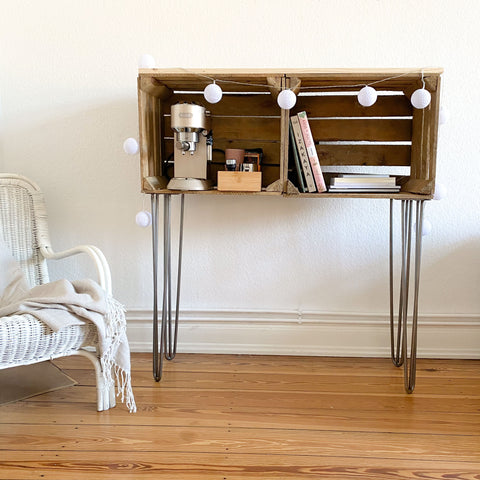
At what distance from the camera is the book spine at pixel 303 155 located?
1863mm

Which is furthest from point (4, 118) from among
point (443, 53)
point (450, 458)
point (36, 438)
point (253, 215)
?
point (450, 458)

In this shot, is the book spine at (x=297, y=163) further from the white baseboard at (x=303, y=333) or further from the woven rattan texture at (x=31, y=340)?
the woven rattan texture at (x=31, y=340)

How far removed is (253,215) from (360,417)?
→ 957 mm

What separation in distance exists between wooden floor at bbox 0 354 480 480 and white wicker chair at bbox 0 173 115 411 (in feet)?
0.68

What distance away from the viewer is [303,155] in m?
1.87

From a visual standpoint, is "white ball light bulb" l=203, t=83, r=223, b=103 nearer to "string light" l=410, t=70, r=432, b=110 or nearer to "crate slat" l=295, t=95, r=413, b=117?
"crate slat" l=295, t=95, r=413, b=117

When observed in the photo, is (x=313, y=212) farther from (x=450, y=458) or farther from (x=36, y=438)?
(x=36, y=438)

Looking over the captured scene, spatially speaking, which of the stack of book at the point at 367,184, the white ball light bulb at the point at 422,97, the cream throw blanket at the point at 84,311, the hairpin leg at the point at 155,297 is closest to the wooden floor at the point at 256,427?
the hairpin leg at the point at 155,297

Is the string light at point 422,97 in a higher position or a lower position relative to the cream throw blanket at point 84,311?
higher

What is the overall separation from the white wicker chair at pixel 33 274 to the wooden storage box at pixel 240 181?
0.53m

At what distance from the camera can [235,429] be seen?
161 centimetres

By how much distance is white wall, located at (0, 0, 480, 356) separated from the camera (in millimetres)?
2117

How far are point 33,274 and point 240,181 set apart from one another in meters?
0.96

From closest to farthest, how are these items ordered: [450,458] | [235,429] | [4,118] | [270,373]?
[450,458], [235,429], [270,373], [4,118]
